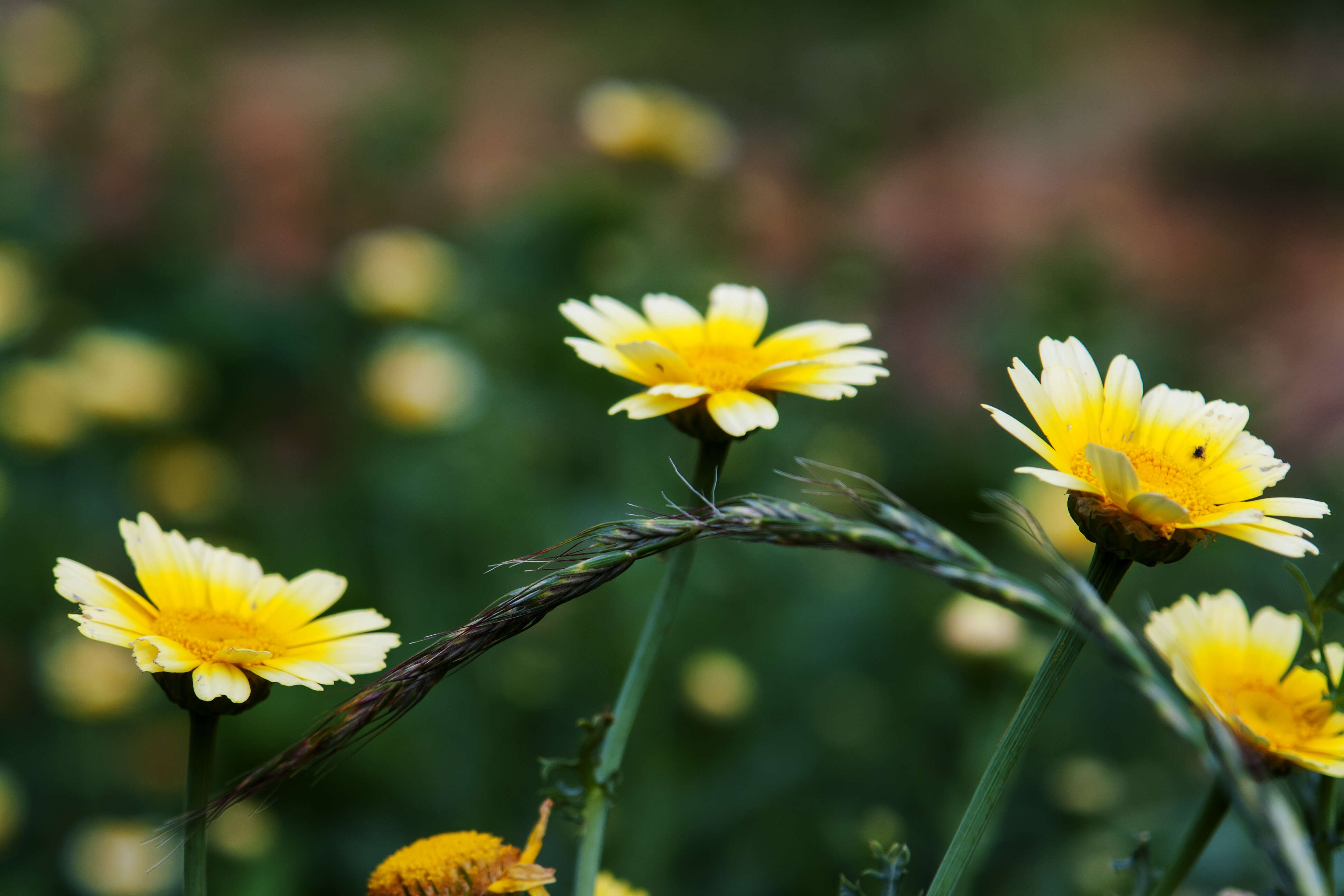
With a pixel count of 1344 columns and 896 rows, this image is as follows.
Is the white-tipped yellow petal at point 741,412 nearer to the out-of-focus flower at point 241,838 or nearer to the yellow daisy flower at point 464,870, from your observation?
the yellow daisy flower at point 464,870

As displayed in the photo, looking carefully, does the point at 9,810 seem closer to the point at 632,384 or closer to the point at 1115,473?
the point at 632,384

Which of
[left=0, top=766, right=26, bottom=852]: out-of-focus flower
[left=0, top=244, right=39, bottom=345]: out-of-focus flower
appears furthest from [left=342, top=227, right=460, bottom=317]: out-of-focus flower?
[left=0, top=766, right=26, bottom=852]: out-of-focus flower

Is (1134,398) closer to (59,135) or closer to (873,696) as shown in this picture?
(873,696)

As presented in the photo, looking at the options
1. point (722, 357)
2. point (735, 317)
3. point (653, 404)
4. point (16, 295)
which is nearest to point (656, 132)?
point (16, 295)

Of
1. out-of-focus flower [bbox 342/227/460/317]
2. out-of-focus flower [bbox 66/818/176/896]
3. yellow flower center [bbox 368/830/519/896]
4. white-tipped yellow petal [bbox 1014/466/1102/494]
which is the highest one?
out-of-focus flower [bbox 342/227/460/317]

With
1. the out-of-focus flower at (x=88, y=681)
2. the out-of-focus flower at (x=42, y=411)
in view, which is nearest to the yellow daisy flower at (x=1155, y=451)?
the out-of-focus flower at (x=88, y=681)

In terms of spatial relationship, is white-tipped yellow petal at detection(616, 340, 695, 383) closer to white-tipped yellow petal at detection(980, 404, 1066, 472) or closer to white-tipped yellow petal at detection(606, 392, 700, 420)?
white-tipped yellow petal at detection(606, 392, 700, 420)
